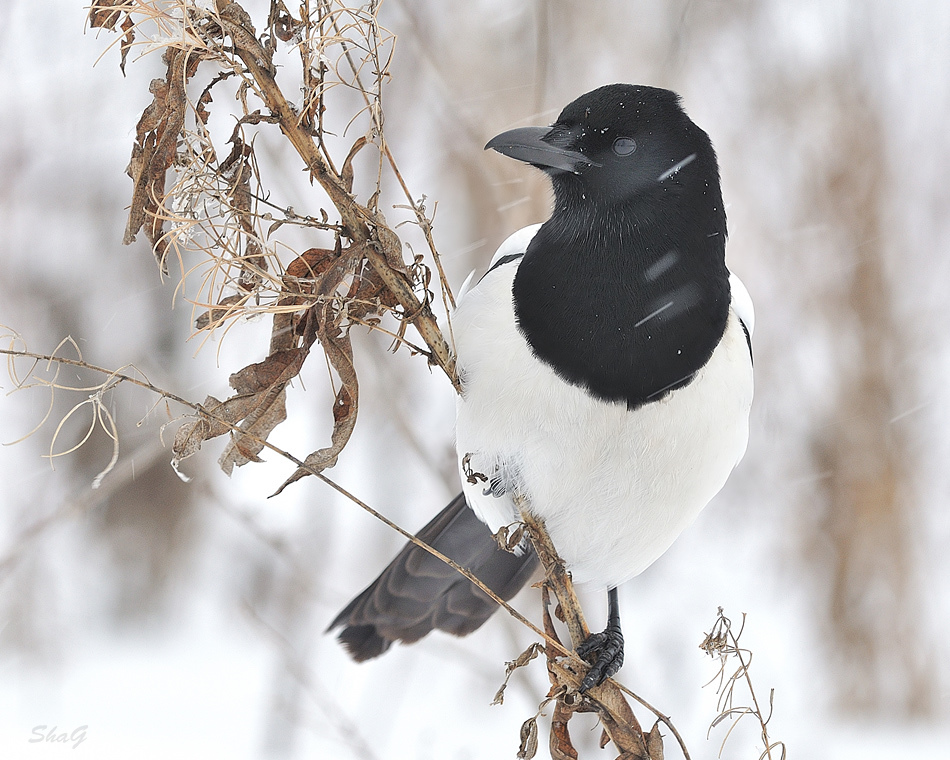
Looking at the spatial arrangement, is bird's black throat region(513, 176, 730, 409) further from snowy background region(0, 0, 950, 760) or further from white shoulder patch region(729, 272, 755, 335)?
snowy background region(0, 0, 950, 760)

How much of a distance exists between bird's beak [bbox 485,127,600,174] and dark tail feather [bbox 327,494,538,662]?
0.94m

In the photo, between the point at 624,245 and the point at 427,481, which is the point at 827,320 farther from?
the point at 624,245

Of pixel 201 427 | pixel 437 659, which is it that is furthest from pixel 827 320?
pixel 201 427

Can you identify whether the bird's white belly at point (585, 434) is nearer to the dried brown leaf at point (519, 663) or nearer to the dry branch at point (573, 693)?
the dry branch at point (573, 693)

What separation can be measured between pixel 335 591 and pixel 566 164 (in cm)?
222

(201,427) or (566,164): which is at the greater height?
(566,164)

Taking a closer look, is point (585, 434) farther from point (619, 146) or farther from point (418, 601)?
point (418, 601)

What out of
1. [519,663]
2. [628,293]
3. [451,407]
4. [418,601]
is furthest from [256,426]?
[451,407]

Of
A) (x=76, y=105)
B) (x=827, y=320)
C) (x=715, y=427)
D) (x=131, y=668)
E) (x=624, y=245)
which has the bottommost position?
(x=131, y=668)

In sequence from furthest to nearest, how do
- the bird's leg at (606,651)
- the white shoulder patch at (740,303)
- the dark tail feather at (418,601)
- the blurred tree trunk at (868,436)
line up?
the blurred tree trunk at (868,436) < the dark tail feather at (418,601) < the bird's leg at (606,651) < the white shoulder patch at (740,303)

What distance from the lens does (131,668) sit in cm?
296

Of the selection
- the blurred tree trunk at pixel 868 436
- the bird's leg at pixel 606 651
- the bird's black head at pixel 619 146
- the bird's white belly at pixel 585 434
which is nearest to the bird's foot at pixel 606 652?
the bird's leg at pixel 606 651

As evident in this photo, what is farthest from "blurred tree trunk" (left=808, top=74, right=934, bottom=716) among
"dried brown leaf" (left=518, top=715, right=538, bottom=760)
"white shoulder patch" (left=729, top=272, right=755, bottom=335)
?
"dried brown leaf" (left=518, top=715, right=538, bottom=760)

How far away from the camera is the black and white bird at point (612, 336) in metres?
1.33
